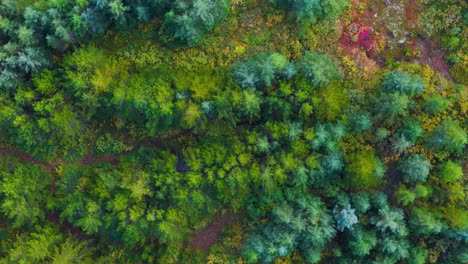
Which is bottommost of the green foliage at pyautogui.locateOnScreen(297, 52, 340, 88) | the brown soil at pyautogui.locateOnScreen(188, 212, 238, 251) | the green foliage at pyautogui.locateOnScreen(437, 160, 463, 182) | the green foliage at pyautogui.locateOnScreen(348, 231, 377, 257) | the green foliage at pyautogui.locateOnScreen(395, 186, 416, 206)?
the brown soil at pyautogui.locateOnScreen(188, 212, 238, 251)

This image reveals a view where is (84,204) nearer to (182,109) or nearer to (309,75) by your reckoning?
(182,109)

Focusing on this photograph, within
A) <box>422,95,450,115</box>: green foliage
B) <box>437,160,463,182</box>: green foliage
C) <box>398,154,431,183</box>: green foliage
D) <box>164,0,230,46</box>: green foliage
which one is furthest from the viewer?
<box>422,95,450,115</box>: green foliage

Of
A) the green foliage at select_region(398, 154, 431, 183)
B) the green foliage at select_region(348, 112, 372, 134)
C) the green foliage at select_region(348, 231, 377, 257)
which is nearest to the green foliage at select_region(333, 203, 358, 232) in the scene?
the green foliage at select_region(348, 231, 377, 257)

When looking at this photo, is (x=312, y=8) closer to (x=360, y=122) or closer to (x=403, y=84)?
(x=403, y=84)

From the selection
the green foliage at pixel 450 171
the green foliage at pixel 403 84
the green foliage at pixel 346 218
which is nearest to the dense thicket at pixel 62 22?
the green foliage at pixel 403 84

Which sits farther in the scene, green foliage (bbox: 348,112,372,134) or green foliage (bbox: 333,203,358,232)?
green foliage (bbox: 348,112,372,134)

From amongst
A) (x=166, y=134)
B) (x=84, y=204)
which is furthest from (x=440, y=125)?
→ (x=84, y=204)

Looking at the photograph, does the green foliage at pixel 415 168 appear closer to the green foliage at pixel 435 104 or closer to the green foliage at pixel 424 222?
the green foliage at pixel 424 222

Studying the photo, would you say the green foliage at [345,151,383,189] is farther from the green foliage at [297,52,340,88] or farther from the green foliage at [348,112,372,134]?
the green foliage at [297,52,340,88]
